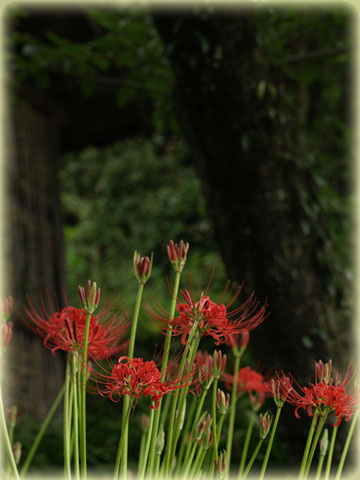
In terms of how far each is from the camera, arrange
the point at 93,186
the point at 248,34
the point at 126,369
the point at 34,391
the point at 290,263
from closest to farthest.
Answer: the point at 126,369 → the point at 290,263 → the point at 248,34 → the point at 34,391 → the point at 93,186

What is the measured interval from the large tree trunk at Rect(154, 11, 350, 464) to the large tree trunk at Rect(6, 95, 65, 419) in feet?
6.17

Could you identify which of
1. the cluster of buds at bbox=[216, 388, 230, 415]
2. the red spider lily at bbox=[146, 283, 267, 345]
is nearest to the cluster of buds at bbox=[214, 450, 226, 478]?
the cluster of buds at bbox=[216, 388, 230, 415]

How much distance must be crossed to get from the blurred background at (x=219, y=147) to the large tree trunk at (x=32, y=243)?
1cm

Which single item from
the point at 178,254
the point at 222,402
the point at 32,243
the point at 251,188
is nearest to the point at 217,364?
the point at 222,402

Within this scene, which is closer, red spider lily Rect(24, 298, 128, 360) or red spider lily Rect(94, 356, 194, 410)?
red spider lily Rect(94, 356, 194, 410)

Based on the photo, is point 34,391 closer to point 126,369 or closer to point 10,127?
point 10,127

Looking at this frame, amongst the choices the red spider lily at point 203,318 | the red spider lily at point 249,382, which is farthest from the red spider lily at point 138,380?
the red spider lily at point 249,382

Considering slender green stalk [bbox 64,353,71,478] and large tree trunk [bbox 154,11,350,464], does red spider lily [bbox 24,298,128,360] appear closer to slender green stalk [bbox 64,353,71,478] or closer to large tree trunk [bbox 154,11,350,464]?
slender green stalk [bbox 64,353,71,478]

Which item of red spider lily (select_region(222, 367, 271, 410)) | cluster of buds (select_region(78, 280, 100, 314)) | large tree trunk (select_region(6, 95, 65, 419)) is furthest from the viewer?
large tree trunk (select_region(6, 95, 65, 419))

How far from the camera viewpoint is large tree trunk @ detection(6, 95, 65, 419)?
3.65 m

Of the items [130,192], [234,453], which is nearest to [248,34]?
[234,453]

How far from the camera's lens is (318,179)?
2.26 meters

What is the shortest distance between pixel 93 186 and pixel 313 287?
18.2ft

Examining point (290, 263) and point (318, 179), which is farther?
point (318, 179)
